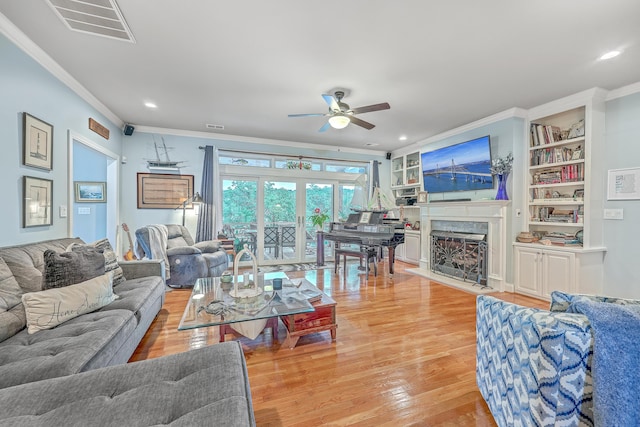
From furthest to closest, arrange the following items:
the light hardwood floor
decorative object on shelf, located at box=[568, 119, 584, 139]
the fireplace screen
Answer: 1. the fireplace screen
2. decorative object on shelf, located at box=[568, 119, 584, 139]
3. the light hardwood floor

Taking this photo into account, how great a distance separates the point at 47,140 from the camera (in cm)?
279

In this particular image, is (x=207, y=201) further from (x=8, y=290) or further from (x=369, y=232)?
(x=8, y=290)

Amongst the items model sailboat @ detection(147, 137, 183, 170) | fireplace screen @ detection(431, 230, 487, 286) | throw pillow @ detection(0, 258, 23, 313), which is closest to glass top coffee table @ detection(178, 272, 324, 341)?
throw pillow @ detection(0, 258, 23, 313)

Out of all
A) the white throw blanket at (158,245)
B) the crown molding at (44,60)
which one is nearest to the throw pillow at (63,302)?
the white throw blanket at (158,245)

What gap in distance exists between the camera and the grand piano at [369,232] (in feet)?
15.0

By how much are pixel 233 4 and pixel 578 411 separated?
3.04 metres

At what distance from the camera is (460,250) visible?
4645mm

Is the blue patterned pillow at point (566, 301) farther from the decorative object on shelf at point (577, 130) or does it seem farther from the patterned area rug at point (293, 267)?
the patterned area rug at point (293, 267)

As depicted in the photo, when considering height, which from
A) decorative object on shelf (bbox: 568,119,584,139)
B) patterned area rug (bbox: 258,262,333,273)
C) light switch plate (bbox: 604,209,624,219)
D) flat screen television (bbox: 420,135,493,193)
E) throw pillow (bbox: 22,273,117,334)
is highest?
decorative object on shelf (bbox: 568,119,584,139)

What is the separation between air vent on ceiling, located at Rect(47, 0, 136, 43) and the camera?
1973mm

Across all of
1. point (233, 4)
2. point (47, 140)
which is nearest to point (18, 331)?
point (47, 140)

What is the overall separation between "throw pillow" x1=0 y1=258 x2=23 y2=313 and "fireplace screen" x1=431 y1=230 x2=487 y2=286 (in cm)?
520

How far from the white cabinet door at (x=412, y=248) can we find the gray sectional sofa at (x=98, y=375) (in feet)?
17.3

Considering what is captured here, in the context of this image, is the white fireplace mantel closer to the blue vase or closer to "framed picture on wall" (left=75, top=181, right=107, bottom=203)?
the blue vase
